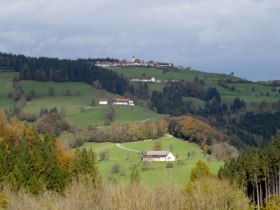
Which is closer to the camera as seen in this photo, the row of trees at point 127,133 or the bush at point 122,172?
the bush at point 122,172

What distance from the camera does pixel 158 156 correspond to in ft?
344

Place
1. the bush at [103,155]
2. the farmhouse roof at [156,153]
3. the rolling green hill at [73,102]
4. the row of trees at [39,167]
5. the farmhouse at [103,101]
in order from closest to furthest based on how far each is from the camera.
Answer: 1. the row of trees at [39,167]
2. the bush at [103,155]
3. the farmhouse roof at [156,153]
4. the rolling green hill at [73,102]
5. the farmhouse at [103,101]

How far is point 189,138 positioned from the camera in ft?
417

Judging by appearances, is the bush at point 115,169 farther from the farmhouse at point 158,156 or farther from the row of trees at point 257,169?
the row of trees at point 257,169

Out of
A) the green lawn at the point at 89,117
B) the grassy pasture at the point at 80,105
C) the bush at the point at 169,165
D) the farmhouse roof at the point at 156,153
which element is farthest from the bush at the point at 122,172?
the grassy pasture at the point at 80,105

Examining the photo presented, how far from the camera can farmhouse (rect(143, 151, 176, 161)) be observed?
103m

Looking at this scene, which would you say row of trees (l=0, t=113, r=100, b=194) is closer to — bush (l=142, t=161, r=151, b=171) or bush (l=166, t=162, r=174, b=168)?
bush (l=142, t=161, r=151, b=171)

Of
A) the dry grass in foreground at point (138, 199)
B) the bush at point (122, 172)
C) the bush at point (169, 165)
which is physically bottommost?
the bush at point (122, 172)


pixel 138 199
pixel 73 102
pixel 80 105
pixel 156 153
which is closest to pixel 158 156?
pixel 156 153

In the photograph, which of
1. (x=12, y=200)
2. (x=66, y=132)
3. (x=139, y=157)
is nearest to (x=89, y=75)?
(x=66, y=132)

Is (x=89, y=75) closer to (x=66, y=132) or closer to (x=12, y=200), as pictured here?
(x=66, y=132)

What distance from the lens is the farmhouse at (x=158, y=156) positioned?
339 ft

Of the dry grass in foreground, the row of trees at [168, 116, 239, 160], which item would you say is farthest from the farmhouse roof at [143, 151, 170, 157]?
the dry grass in foreground

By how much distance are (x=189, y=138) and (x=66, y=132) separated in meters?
28.5
